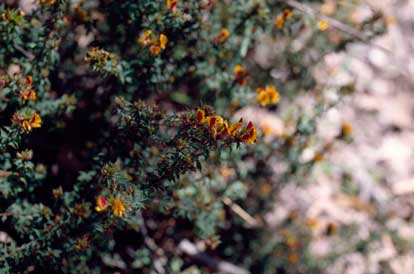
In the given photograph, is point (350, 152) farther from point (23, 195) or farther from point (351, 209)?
point (23, 195)

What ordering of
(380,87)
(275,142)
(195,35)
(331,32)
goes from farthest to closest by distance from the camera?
1. (380,87)
2. (331,32)
3. (275,142)
4. (195,35)

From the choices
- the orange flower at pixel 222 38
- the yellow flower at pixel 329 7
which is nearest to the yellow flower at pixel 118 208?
the orange flower at pixel 222 38

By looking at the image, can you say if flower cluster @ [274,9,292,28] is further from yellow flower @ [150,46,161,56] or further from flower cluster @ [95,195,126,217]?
flower cluster @ [95,195,126,217]

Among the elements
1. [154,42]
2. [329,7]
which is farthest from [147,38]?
[329,7]

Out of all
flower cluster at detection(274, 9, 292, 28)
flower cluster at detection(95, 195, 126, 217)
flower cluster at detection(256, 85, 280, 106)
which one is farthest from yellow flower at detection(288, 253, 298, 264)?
flower cluster at detection(95, 195, 126, 217)

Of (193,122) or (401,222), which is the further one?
(401,222)

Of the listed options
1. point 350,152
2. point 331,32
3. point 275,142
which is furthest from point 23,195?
point 350,152
